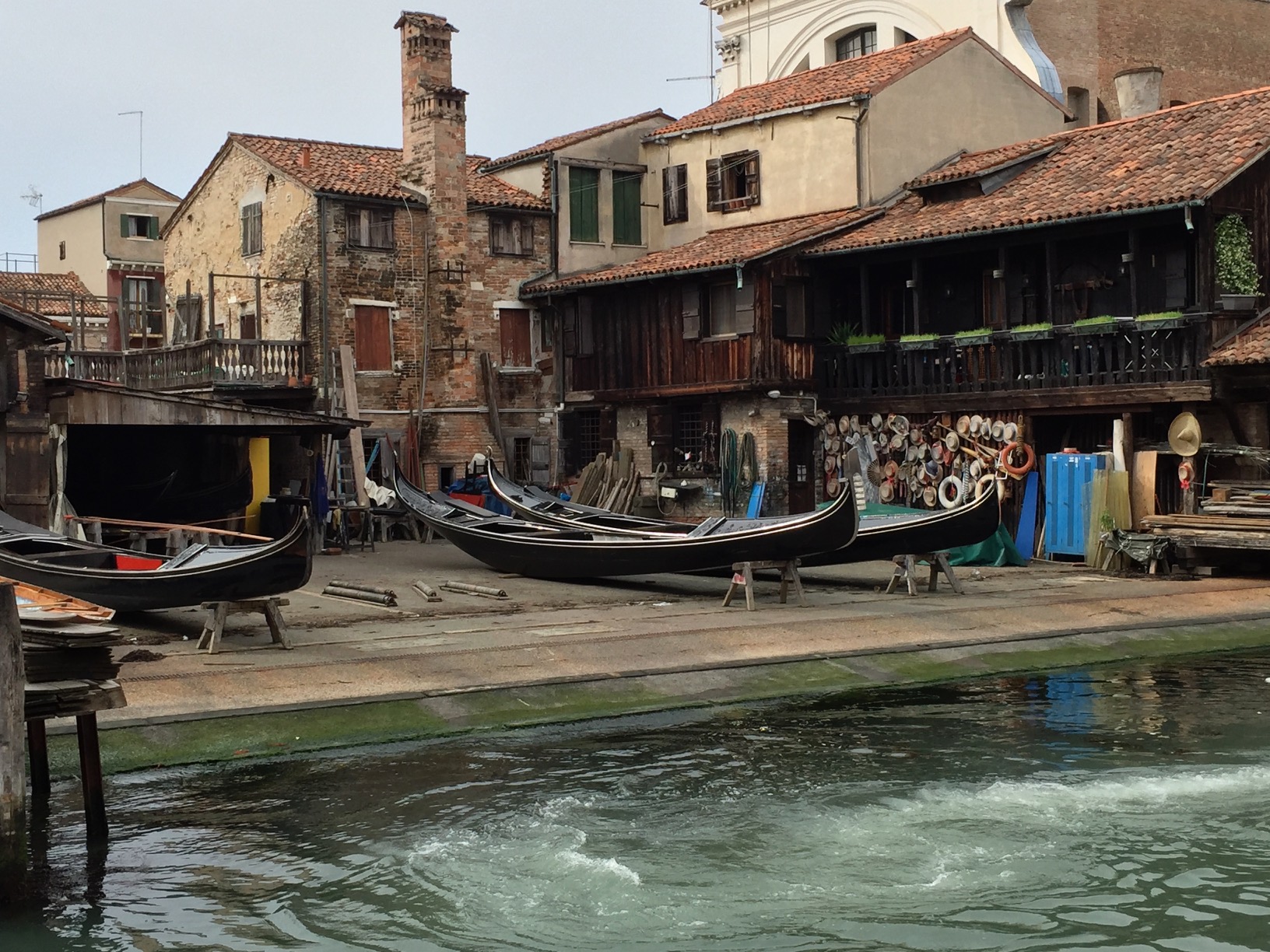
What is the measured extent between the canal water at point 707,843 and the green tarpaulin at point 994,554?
901 centimetres

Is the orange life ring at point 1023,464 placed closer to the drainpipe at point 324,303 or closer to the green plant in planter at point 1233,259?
the green plant in planter at point 1233,259

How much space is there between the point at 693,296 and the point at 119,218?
91.0 ft

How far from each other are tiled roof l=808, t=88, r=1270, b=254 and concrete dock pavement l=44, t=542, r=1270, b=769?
5.17 m

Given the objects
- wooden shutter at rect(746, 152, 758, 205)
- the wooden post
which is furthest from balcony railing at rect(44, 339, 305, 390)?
the wooden post

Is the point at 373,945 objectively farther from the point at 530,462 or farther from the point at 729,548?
the point at 530,462

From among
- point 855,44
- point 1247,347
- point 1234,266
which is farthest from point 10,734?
point 855,44

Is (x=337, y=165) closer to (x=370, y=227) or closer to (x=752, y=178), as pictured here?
(x=370, y=227)

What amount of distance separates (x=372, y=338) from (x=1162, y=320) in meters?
14.0

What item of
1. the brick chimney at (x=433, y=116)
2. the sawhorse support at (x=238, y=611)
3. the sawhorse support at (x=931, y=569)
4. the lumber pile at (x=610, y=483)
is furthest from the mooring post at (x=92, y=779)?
the brick chimney at (x=433, y=116)

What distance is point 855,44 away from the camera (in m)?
35.0

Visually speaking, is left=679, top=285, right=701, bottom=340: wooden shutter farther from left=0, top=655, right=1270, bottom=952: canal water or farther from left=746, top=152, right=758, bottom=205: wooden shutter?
left=0, top=655, right=1270, bottom=952: canal water

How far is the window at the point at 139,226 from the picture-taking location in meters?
48.2

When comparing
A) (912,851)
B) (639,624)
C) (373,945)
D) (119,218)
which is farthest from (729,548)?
(119,218)

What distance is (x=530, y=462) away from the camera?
1175 inches
